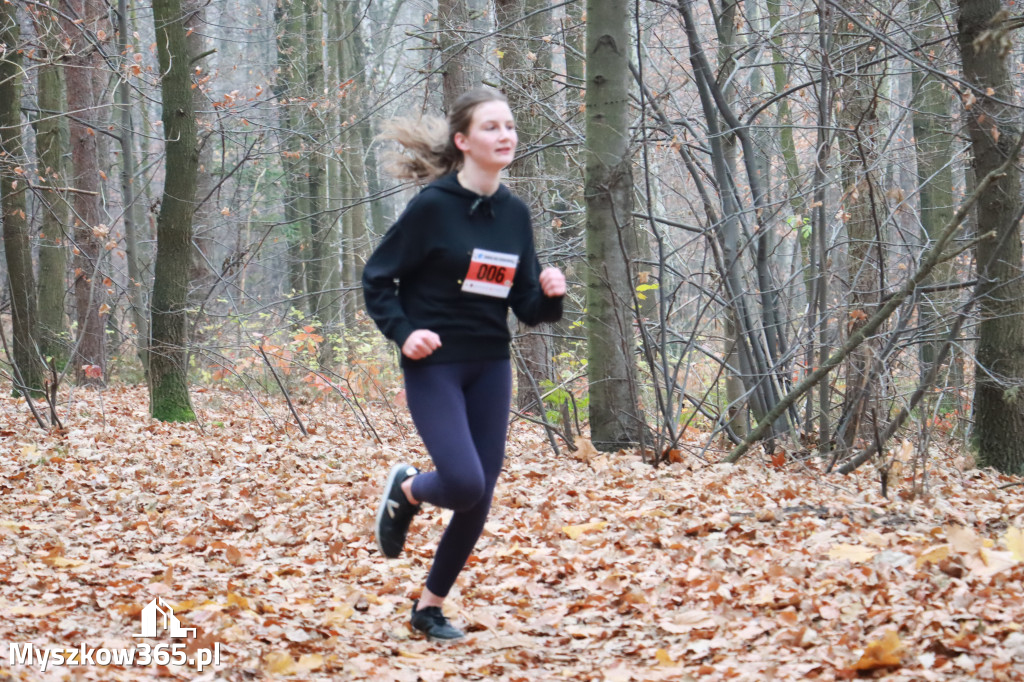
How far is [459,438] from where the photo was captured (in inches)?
147

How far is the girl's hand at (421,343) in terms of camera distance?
3.62m

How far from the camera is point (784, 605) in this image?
400 cm

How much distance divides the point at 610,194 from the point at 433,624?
407 cm

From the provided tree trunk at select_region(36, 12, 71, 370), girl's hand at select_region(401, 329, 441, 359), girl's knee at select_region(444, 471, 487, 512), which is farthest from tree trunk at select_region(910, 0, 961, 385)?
tree trunk at select_region(36, 12, 71, 370)

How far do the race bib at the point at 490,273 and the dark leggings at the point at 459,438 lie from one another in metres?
0.29

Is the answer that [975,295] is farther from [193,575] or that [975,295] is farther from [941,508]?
[193,575]

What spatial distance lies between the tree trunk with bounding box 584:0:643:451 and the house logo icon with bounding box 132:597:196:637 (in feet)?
13.4

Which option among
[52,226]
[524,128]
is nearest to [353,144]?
[52,226]

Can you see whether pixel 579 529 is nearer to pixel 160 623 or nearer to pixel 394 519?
pixel 394 519

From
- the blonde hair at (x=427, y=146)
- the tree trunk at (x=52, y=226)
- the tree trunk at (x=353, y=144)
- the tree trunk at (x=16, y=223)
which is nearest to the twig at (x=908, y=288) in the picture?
the blonde hair at (x=427, y=146)

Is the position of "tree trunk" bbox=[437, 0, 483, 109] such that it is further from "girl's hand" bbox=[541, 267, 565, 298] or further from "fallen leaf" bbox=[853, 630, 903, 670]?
"fallen leaf" bbox=[853, 630, 903, 670]

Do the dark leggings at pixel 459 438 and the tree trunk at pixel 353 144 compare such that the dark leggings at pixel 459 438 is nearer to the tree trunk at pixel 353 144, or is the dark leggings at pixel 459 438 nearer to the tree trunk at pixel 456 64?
the tree trunk at pixel 456 64

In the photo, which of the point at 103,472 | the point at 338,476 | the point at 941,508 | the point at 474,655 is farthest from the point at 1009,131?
the point at 103,472

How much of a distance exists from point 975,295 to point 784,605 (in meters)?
3.42
